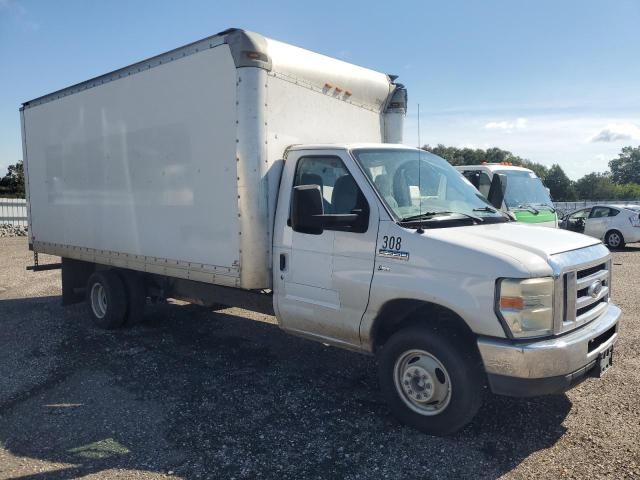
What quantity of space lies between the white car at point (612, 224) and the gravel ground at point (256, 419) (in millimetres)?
12153

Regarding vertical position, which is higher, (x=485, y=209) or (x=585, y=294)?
(x=485, y=209)

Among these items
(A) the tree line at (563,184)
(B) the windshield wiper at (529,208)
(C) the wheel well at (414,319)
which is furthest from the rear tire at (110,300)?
(A) the tree line at (563,184)

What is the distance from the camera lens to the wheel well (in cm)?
409

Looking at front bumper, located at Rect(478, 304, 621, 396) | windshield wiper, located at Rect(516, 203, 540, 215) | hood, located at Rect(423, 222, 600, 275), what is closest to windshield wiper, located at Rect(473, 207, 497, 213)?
hood, located at Rect(423, 222, 600, 275)

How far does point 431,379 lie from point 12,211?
84.5 ft

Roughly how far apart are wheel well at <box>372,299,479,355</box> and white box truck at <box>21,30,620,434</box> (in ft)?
0.05

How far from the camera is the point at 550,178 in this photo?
68.5 m

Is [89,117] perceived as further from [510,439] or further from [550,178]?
[550,178]

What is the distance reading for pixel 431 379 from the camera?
4078mm

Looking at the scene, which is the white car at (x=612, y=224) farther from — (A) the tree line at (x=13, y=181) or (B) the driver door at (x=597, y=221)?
(A) the tree line at (x=13, y=181)

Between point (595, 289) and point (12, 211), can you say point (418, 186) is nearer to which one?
point (595, 289)

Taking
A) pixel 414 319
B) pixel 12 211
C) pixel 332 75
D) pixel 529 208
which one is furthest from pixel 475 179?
pixel 12 211

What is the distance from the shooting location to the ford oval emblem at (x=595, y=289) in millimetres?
4117

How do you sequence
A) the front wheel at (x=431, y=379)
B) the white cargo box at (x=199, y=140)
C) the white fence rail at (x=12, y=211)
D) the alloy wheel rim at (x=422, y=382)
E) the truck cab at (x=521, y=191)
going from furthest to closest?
the white fence rail at (x=12, y=211) → the truck cab at (x=521, y=191) → the white cargo box at (x=199, y=140) → the alloy wheel rim at (x=422, y=382) → the front wheel at (x=431, y=379)
